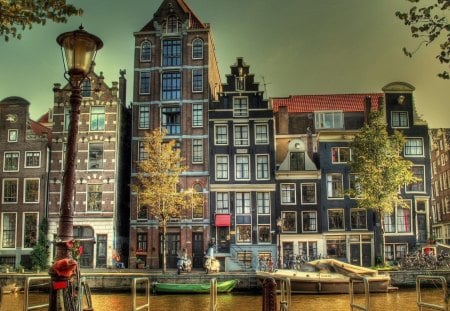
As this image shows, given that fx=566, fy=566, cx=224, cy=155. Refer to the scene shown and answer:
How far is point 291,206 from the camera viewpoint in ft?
153

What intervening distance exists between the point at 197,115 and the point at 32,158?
1441 cm

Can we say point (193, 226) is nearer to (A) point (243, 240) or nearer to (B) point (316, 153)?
(A) point (243, 240)

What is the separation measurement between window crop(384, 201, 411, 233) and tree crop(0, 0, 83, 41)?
132 feet

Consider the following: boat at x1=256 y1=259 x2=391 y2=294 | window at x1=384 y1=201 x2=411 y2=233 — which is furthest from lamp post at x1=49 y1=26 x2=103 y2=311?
window at x1=384 y1=201 x2=411 y2=233

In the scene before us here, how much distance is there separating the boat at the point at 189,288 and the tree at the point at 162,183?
6.76 m

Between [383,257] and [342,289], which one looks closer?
[342,289]

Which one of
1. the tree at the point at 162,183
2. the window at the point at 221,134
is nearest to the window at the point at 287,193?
the window at the point at 221,134

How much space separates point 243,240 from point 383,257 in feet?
35.9

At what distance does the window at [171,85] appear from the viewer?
48.4 m

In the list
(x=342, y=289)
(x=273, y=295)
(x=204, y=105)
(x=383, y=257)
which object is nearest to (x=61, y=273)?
(x=273, y=295)

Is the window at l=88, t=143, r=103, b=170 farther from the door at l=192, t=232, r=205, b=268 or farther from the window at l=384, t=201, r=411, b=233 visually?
the window at l=384, t=201, r=411, b=233

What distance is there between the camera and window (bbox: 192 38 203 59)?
48.7 metres

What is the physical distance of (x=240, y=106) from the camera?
4753cm

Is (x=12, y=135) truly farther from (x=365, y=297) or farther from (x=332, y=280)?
(x=365, y=297)
